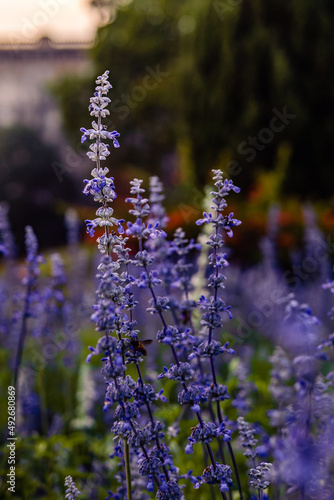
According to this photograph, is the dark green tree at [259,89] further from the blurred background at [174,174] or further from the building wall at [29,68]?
the building wall at [29,68]

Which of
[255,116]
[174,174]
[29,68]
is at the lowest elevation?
[255,116]

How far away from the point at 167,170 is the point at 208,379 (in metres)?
21.8

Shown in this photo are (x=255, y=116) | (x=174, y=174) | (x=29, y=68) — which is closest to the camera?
(x=255, y=116)

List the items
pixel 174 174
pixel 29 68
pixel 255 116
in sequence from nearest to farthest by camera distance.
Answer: pixel 255 116 < pixel 174 174 < pixel 29 68

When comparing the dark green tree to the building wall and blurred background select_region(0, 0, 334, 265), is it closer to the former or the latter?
blurred background select_region(0, 0, 334, 265)

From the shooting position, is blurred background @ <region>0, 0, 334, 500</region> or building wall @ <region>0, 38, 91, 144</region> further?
building wall @ <region>0, 38, 91, 144</region>

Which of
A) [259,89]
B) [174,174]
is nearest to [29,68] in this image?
[174,174]

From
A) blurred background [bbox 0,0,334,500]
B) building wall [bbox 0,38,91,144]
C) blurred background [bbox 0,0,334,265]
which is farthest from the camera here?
building wall [bbox 0,38,91,144]

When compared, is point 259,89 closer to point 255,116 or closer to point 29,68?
point 255,116

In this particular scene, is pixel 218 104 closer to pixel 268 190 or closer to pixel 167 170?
pixel 268 190

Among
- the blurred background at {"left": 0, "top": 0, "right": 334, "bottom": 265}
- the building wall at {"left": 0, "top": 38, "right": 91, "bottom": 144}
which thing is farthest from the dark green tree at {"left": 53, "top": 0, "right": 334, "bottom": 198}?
the building wall at {"left": 0, "top": 38, "right": 91, "bottom": 144}

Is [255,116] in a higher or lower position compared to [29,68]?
lower

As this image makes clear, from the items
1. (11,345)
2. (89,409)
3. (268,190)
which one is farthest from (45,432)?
(268,190)

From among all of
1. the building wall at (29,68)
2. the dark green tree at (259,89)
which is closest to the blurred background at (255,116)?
the dark green tree at (259,89)
